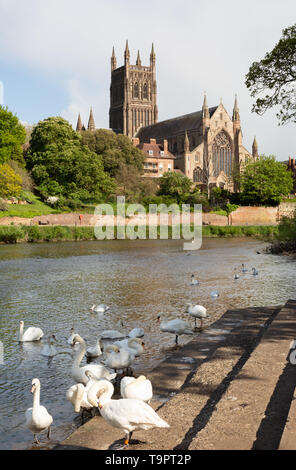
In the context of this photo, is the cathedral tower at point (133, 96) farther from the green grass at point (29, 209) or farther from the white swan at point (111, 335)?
the white swan at point (111, 335)

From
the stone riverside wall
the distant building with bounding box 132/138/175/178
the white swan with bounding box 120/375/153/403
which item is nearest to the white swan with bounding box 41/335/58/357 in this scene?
the white swan with bounding box 120/375/153/403

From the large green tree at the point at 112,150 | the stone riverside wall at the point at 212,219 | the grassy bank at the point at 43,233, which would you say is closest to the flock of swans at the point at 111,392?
the stone riverside wall at the point at 212,219

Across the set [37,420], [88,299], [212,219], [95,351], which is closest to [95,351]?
[95,351]

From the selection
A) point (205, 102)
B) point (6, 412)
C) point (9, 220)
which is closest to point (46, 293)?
point (6, 412)

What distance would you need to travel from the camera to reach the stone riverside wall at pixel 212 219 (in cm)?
4734

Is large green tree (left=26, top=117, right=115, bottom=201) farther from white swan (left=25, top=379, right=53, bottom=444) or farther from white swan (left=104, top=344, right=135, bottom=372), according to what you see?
white swan (left=25, top=379, right=53, bottom=444)

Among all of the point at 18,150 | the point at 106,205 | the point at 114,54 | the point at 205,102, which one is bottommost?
the point at 106,205

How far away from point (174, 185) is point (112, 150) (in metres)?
11.5

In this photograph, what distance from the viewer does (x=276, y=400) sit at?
17.8 feet

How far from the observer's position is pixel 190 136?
328 ft

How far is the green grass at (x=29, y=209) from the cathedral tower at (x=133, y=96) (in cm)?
6728

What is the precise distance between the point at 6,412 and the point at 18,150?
58.3 m
